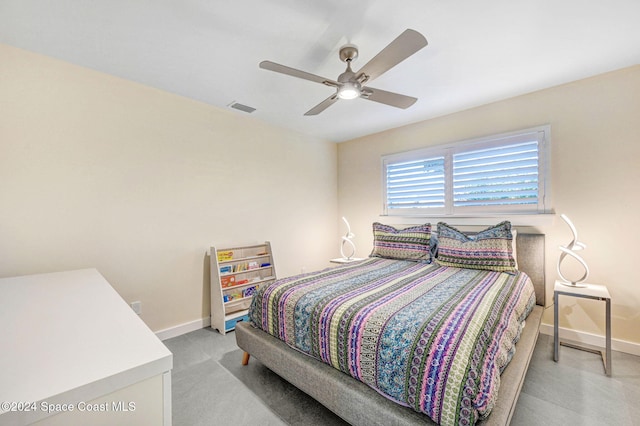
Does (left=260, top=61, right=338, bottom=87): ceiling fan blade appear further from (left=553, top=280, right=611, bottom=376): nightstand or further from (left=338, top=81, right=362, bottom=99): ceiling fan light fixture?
(left=553, top=280, right=611, bottom=376): nightstand

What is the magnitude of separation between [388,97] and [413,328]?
166 cm

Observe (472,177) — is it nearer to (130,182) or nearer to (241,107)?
(241,107)

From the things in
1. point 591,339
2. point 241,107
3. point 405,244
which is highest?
point 241,107

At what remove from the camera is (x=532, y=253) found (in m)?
2.79

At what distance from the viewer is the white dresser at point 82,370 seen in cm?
65

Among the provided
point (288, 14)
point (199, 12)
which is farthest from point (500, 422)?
point (199, 12)

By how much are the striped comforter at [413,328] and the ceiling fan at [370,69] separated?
145cm

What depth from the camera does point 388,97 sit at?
215 centimetres

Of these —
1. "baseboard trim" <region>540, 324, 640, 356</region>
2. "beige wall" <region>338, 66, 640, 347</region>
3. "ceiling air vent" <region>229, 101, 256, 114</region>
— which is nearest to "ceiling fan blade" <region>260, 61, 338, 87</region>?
"ceiling air vent" <region>229, 101, 256, 114</region>

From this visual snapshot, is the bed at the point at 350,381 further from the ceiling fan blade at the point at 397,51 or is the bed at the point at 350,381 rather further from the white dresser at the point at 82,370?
the ceiling fan blade at the point at 397,51

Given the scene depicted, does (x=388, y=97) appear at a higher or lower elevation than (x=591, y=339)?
higher

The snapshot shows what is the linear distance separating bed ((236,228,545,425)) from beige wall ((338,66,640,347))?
715mm

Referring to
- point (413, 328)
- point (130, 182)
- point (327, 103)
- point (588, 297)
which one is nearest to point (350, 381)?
point (413, 328)

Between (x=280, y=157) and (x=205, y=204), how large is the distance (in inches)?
49.6
